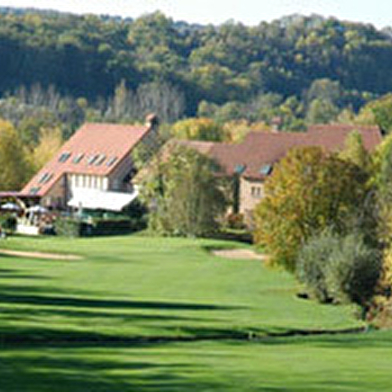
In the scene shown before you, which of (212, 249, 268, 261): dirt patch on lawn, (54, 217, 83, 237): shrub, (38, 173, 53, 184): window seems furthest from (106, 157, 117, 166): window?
(212, 249, 268, 261): dirt patch on lawn

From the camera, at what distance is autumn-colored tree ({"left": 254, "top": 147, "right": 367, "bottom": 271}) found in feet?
198

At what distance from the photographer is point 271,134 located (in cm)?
10450

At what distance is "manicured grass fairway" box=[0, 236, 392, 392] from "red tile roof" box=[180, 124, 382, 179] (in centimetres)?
2828

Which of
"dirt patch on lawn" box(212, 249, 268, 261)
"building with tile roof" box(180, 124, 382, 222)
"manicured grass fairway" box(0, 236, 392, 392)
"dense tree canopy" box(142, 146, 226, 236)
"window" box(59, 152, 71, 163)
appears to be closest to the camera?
"manicured grass fairway" box(0, 236, 392, 392)

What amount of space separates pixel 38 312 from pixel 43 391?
1710 centimetres

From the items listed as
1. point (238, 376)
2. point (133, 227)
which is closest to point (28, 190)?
point (133, 227)

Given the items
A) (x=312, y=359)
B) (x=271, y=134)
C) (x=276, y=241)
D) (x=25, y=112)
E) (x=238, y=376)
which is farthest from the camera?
(x=25, y=112)

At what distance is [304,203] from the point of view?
200ft

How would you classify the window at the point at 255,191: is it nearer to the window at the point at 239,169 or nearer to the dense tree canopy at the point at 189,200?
the window at the point at 239,169

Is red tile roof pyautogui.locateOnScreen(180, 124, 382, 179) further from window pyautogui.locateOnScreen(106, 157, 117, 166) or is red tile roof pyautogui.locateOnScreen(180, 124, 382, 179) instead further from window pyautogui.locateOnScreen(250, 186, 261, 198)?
window pyautogui.locateOnScreen(106, 157, 117, 166)

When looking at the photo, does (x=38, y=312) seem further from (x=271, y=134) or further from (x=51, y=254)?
(x=271, y=134)

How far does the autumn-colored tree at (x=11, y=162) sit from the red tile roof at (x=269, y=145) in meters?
14.5

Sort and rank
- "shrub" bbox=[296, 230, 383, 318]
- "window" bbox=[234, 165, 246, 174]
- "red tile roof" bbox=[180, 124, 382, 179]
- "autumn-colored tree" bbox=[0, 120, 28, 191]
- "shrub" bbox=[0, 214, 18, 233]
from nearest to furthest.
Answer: "shrub" bbox=[296, 230, 383, 318] → "shrub" bbox=[0, 214, 18, 233] → "window" bbox=[234, 165, 246, 174] → "red tile roof" bbox=[180, 124, 382, 179] → "autumn-colored tree" bbox=[0, 120, 28, 191]

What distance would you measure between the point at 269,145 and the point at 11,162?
840 inches
